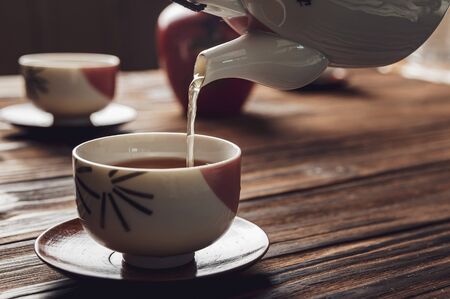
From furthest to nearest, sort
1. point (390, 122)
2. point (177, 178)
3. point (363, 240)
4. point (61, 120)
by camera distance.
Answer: point (390, 122), point (61, 120), point (363, 240), point (177, 178)

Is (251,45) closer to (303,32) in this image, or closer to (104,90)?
(303,32)

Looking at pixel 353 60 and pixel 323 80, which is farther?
pixel 323 80

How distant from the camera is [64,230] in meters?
0.52

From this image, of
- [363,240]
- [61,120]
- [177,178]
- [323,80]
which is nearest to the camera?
[177,178]

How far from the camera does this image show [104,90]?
0.93m

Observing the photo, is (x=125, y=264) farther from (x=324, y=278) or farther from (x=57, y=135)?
(x=57, y=135)

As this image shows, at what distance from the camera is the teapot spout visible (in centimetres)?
51

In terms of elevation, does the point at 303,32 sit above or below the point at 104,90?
above

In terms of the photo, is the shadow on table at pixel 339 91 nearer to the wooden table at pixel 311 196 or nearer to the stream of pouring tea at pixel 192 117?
the wooden table at pixel 311 196

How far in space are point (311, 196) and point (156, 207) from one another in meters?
0.27

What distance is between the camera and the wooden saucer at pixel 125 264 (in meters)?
0.45

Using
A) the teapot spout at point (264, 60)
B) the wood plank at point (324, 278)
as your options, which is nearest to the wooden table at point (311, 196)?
the wood plank at point (324, 278)

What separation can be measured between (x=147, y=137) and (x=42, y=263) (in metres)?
0.13

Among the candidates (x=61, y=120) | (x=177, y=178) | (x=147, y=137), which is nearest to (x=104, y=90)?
(x=61, y=120)
